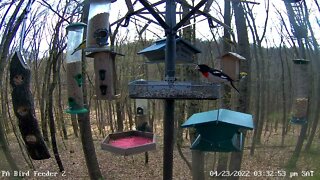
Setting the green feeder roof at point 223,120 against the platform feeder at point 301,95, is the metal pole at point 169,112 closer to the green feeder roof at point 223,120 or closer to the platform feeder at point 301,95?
the green feeder roof at point 223,120

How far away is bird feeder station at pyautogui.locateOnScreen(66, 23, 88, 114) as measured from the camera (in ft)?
9.80

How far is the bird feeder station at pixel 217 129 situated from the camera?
7.80ft

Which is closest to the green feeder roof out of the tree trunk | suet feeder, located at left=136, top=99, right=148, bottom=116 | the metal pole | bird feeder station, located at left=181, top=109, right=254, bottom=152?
bird feeder station, located at left=181, top=109, right=254, bottom=152

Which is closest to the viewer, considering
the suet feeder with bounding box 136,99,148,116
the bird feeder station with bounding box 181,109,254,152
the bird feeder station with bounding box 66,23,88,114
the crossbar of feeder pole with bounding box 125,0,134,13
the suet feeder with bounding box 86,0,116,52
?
the bird feeder station with bounding box 181,109,254,152

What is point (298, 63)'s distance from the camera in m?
4.09

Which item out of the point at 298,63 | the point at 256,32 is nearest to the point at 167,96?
the point at 298,63

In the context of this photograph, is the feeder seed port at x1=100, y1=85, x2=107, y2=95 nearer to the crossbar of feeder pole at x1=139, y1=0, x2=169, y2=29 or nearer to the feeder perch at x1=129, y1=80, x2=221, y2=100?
the feeder perch at x1=129, y1=80, x2=221, y2=100

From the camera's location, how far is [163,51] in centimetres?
267

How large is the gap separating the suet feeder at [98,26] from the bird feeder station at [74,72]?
0.31 metres

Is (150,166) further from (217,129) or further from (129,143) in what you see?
(217,129)

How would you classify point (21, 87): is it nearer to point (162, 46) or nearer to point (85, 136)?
point (162, 46)

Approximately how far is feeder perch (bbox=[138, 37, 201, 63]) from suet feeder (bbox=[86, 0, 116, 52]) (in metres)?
0.38

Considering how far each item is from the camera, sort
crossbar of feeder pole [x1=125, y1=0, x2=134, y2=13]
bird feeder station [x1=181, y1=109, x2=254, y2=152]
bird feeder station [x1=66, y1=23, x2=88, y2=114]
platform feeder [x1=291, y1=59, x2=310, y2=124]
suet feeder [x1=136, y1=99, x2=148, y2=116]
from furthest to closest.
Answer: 1. suet feeder [x1=136, y1=99, x2=148, y2=116]
2. platform feeder [x1=291, y1=59, x2=310, y2=124]
3. crossbar of feeder pole [x1=125, y1=0, x2=134, y2=13]
4. bird feeder station [x1=66, y1=23, x2=88, y2=114]
5. bird feeder station [x1=181, y1=109, x2=254, y2=152]

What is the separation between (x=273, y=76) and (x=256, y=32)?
225 inches
